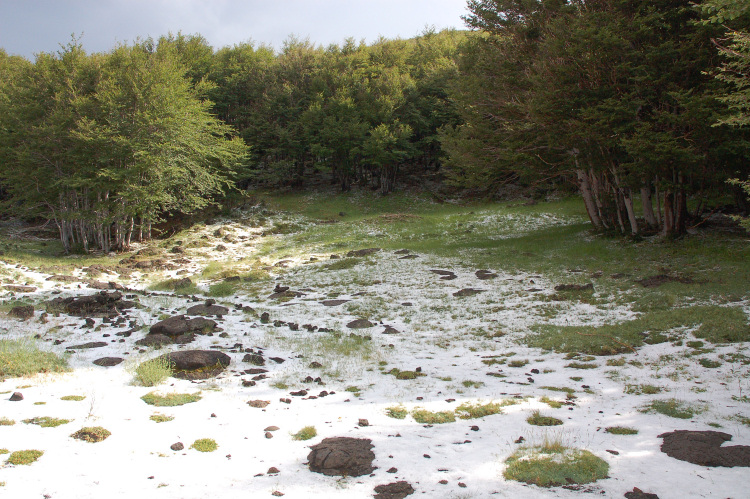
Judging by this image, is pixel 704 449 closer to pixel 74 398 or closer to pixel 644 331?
pixel 644 331

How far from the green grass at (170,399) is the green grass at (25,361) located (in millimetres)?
2541

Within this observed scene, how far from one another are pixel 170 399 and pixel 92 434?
155 centimetres

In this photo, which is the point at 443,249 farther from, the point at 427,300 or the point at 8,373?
the point at 8,373

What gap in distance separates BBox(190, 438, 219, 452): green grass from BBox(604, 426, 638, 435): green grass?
5.46 m

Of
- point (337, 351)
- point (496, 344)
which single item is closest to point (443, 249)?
point (496, 344)

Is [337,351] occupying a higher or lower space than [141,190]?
lower

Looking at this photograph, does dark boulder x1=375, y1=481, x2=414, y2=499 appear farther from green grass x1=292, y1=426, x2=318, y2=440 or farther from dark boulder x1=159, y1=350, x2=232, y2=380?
dark boulder x1=159, y1=350, x2=232, y2=380

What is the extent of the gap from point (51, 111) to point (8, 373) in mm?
26484

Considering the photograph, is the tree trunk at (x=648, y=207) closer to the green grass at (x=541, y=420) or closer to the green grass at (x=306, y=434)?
the green grass at (x=541, y=420)

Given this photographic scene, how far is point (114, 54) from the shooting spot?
30828 mm

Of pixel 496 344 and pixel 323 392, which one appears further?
pixel 496 344

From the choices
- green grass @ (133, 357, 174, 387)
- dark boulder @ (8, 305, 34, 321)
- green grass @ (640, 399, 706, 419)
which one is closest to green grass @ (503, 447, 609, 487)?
green grass @ (640, 399, 706, 419)

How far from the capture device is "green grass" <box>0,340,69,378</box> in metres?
8.20

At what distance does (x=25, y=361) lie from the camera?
8.51 m
